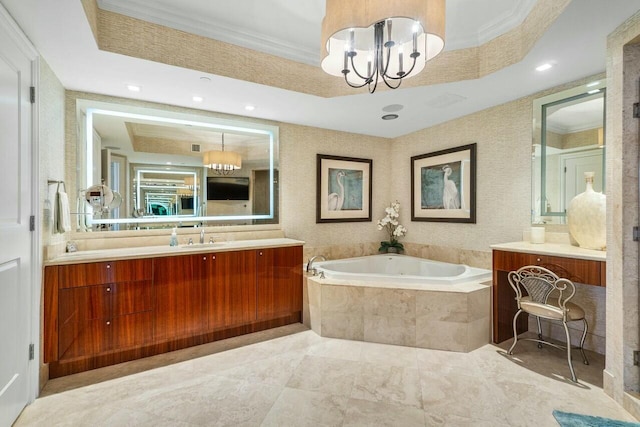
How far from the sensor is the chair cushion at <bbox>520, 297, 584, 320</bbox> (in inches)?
87.0

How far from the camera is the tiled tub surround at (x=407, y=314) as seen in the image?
8.59 ft

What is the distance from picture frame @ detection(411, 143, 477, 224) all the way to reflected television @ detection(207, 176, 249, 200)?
91.8 inches

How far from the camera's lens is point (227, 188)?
11.3ft

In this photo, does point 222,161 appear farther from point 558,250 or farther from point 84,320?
point 558,250

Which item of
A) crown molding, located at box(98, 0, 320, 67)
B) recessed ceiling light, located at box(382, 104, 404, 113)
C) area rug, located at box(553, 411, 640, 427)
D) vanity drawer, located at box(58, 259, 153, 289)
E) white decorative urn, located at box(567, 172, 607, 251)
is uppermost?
crown molding, located at box(98, 0, 320, 67)

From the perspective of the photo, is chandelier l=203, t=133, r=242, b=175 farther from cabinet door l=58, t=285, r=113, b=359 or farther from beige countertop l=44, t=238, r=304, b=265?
cabinet door l=58, t=285, r=113, b=359

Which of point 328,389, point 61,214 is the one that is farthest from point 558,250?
point 61,214

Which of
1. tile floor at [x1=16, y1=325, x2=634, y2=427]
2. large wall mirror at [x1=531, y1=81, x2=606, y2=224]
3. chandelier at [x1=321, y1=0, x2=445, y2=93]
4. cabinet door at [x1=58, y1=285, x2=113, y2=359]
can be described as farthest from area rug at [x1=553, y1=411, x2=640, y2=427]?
cabinet door at [x1=58, y1=285, x2=113, y2=359]

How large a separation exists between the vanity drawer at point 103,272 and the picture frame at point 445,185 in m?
3.30

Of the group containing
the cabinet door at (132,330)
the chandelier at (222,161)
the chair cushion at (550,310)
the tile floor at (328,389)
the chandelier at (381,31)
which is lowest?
the tile floor at (328,389)

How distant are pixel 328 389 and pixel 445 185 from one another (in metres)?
2.79

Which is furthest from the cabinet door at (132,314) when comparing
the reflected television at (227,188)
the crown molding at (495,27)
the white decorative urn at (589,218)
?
the white decorative urn at (589,218)

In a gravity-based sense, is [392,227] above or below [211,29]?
below

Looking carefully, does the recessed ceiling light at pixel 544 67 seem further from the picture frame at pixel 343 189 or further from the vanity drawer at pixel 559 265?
the picture frame at pixel 343 189
